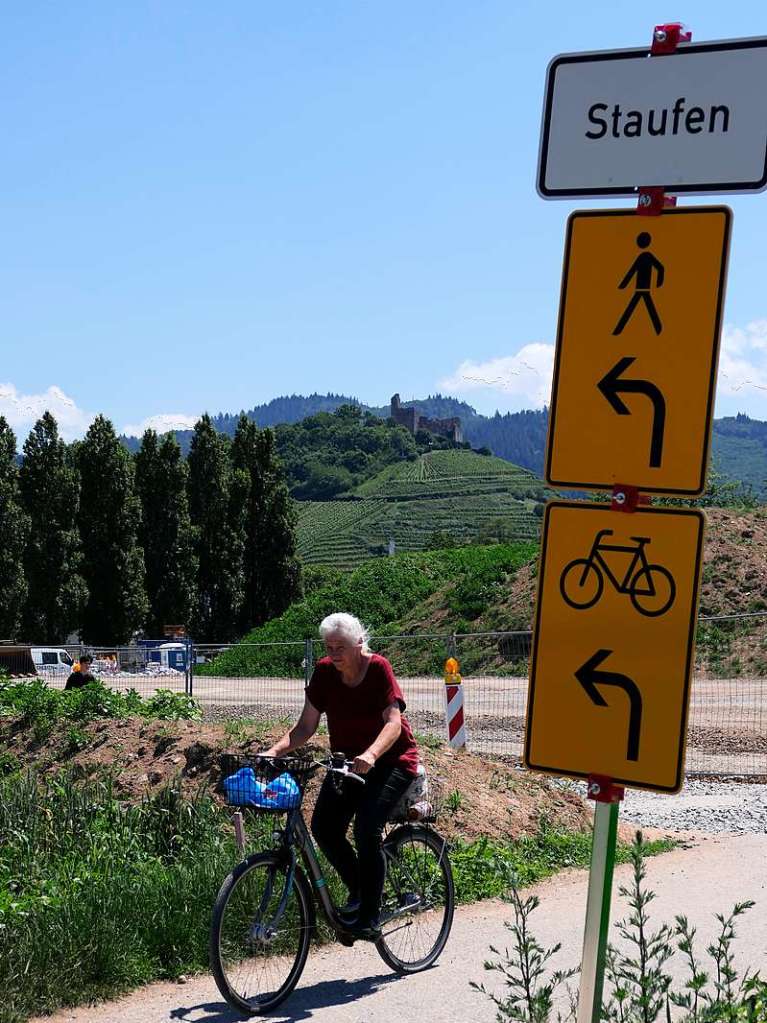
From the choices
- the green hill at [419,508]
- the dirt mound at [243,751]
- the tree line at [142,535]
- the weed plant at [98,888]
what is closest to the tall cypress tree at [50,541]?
the tree line at [142,535]

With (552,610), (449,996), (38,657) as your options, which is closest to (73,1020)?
(449,996)

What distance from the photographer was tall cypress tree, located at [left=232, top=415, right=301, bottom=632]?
Result: 57.6 meters

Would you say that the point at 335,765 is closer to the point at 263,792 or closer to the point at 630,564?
the point at 263,792

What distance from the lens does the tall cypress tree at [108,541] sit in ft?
170

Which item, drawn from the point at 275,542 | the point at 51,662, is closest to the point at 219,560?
the point at 275,542

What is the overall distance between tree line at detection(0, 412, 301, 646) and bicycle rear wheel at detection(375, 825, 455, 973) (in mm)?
42941

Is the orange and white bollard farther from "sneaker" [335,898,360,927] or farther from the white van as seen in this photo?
the white van

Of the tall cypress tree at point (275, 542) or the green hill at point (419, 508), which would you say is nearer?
the tall cypress tree at point (275, 542)

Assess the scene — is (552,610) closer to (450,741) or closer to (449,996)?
(449,996)

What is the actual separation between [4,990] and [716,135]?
4642 mm

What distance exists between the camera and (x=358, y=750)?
678cm

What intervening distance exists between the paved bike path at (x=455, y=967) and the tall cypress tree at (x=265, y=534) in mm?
48528

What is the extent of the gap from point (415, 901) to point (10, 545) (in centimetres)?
4339

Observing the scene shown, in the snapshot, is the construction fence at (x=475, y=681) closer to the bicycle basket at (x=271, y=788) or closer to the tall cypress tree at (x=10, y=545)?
the bicycle basket at (x=271, y=788)
